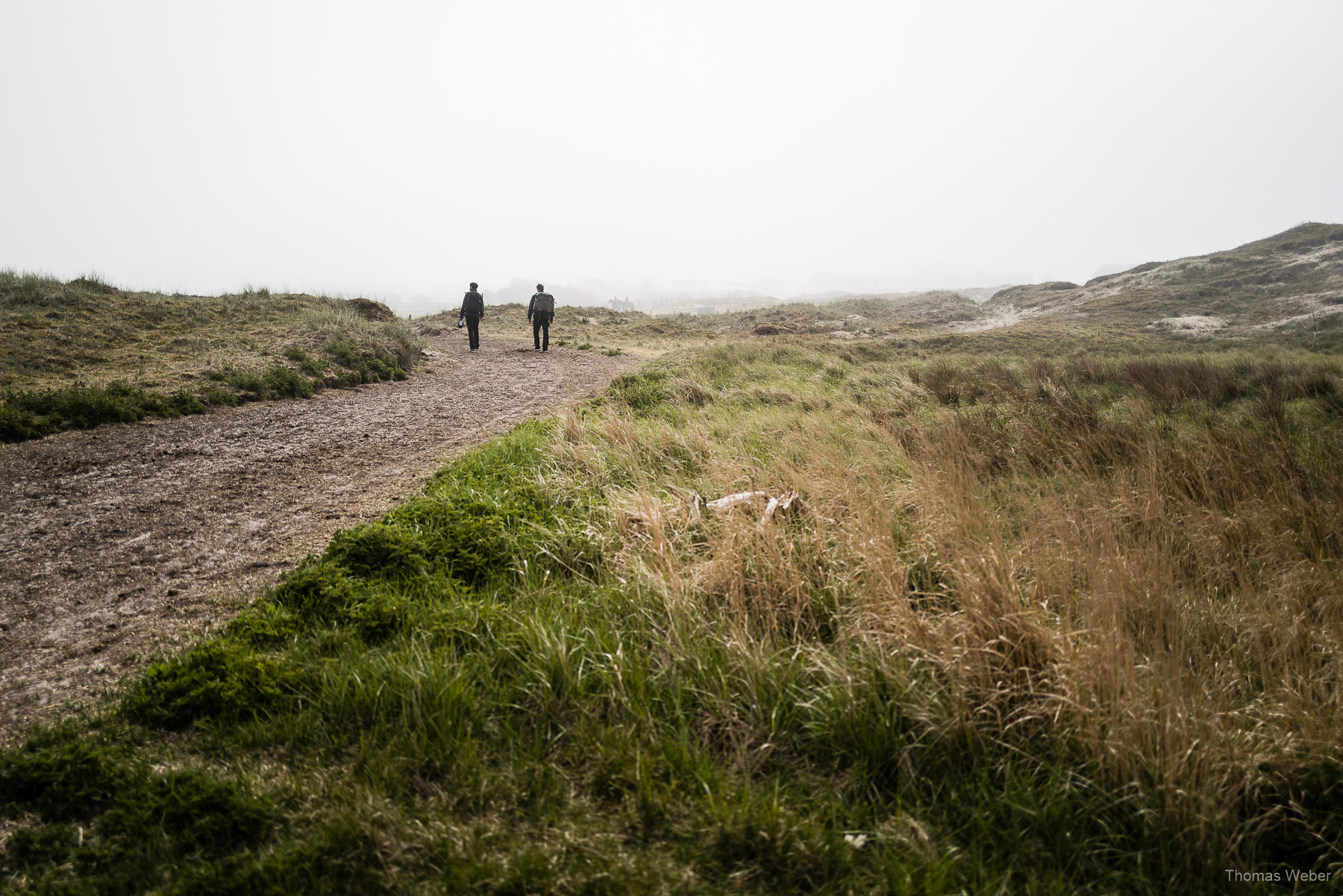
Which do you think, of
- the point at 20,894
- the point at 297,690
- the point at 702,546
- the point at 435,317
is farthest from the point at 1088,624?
the point at 435,317

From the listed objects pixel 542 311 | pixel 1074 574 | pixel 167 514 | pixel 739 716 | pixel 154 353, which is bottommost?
pixel 739 716

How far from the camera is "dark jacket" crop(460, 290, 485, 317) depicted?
19.8 m

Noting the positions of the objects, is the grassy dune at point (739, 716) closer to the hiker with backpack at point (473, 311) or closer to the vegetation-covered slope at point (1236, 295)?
the hiker with backpack at point (473, 311)

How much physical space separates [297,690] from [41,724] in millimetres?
→ 1073

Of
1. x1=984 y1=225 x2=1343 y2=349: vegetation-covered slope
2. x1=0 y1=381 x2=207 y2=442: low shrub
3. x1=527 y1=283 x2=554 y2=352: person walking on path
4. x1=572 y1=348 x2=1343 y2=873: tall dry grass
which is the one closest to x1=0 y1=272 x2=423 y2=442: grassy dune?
x1=0 y1=381 x2=207 y2=442: low shrub

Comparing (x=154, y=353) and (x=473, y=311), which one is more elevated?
(x=473, y=311)

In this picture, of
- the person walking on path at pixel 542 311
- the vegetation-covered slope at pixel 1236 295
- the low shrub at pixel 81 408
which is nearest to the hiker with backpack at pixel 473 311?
the person walking on path at pixel 542 311

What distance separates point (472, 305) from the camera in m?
20.2

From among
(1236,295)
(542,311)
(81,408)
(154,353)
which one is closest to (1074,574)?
(81,408)

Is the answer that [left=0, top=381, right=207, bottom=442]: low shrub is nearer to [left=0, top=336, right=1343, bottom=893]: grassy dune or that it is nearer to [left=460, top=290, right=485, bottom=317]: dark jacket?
[left=0, top=336, right=1343, bottom=893]: grassy dune

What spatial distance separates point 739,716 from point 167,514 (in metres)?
5.65

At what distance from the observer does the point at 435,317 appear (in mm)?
35281

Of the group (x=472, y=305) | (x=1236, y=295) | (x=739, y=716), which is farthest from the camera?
(x=1236, y=295)

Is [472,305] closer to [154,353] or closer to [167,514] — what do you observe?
[154,353]
